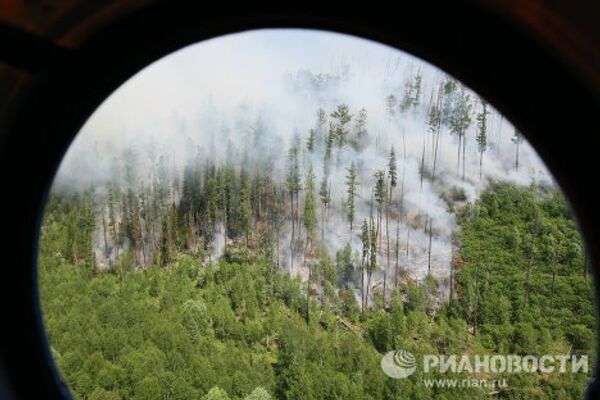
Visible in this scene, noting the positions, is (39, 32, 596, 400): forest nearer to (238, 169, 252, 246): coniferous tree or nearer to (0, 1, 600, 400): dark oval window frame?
(238, 169, 252, 246): coniferous tree

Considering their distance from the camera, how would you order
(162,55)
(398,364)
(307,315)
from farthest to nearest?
(307,315)
(398,364)
(162,55)

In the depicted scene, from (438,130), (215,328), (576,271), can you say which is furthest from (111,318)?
(576,271)

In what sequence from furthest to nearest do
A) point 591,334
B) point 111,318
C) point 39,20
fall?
point 111,318 → point 591,334 → point 39,20

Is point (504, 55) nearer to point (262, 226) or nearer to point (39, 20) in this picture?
point (39, 20)

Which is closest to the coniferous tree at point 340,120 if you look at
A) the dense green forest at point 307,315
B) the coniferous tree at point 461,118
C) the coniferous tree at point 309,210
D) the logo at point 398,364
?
the coniferous tree at point 309,210

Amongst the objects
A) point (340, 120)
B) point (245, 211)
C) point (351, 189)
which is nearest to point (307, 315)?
point (245, 211)

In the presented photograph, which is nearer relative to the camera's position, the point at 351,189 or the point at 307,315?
the point at 307,315

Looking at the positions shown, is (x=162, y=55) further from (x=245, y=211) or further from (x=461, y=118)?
(x=461, y=118)
